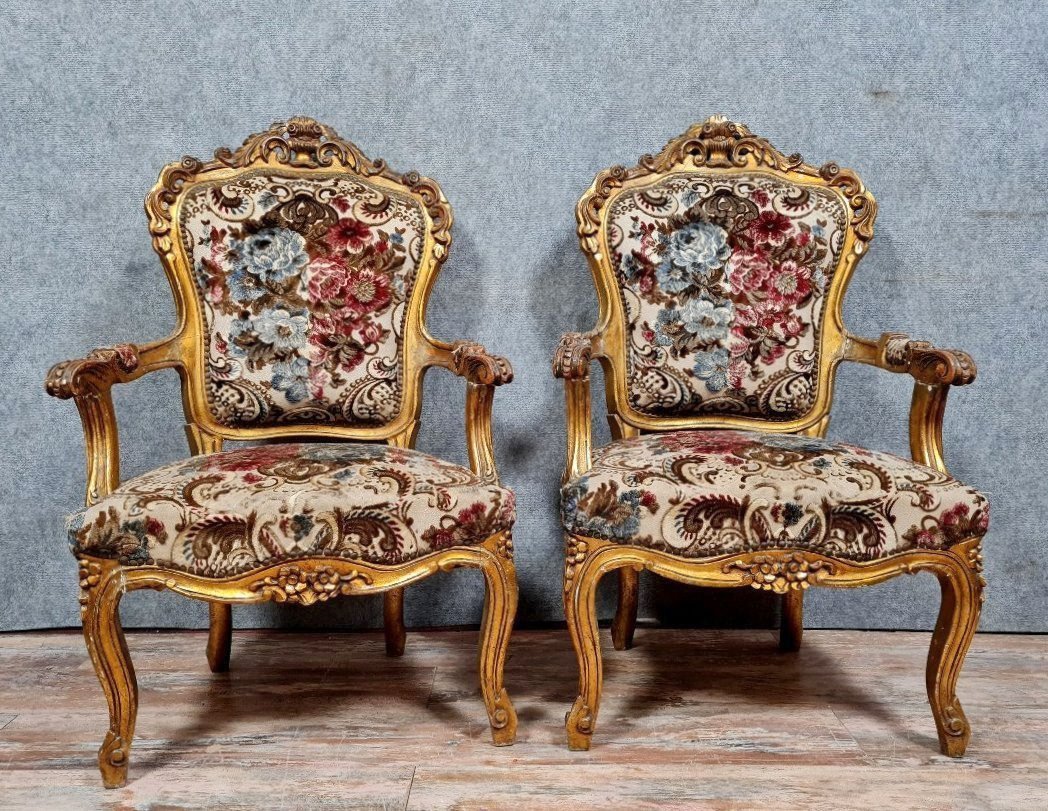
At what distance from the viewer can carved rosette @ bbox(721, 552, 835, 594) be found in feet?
5.16

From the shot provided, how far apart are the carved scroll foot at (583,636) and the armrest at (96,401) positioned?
0.78m

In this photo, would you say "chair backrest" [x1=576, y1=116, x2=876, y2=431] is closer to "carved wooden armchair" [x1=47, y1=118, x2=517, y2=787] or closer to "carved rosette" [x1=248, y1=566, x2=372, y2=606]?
"carved wooden armchair" [x1=47, y1=118, x2=517, y2=787]

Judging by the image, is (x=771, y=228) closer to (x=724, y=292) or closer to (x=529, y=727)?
(x=724, y=292)

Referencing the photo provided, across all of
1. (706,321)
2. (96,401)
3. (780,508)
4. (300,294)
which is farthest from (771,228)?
(96,401)

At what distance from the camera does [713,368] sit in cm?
199

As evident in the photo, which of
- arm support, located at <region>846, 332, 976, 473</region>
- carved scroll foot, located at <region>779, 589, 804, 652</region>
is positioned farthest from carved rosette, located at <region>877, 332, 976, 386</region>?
carved scroll foot, located at <region>779, 589, 804, 652</region>

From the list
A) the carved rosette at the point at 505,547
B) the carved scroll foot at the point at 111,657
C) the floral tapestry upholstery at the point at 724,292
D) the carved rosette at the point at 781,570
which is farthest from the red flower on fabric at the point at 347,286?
the carved rosette at the point at 781,570

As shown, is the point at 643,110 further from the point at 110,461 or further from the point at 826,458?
the point at 110,461

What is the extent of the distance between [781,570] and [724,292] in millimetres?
670

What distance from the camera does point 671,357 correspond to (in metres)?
1.99

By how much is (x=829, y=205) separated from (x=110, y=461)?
150cm

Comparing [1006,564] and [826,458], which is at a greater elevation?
[826,458]

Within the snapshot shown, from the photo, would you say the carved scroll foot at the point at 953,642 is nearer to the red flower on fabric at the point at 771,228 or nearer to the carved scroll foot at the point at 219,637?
the red flower on fabric at the point at 771,228

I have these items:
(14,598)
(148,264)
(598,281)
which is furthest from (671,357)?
(14,598)
